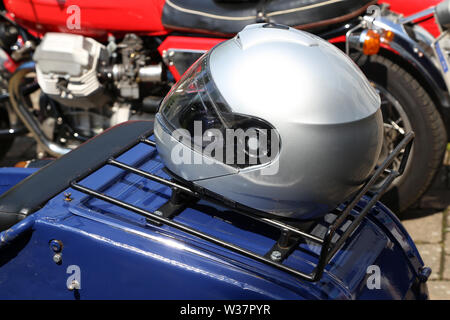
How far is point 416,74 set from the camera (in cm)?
365

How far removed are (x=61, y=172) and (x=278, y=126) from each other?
0.86 m

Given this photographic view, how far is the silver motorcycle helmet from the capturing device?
1746mm

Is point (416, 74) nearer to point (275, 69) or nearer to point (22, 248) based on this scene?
point (275, 69)

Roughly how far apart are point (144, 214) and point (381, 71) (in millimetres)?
2216

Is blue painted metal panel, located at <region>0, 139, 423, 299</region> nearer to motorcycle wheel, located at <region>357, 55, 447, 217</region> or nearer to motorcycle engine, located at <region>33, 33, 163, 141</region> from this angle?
motorcycle wheel, located at <region>357, 55, 447, 217</region>

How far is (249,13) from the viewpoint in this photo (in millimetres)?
3674

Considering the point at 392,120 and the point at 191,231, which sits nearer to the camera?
the point at 191,231

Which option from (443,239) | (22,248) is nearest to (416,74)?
(443,239)

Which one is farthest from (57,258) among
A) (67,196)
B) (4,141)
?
(4,141)

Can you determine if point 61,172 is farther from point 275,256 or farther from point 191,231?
point 275,256

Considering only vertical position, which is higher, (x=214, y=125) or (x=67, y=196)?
(x=214, y=125)

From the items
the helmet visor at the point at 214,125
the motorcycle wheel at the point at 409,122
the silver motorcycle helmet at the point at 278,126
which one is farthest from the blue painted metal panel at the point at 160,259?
the motorcycle wheel at the point at 409,122

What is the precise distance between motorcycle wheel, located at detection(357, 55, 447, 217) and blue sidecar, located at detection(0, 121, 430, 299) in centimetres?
158

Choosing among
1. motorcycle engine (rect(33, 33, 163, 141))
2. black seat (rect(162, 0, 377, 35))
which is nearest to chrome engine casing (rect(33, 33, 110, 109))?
motorcycle engine (rect(33, 33, 163, 141))
